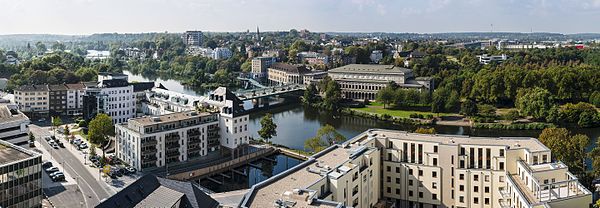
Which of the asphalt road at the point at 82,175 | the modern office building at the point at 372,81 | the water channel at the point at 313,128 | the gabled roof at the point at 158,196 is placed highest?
the modern office building at the point at 372,81

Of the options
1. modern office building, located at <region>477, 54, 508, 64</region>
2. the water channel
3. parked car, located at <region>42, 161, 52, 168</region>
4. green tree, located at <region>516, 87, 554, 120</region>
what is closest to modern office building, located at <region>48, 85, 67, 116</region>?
the water channel

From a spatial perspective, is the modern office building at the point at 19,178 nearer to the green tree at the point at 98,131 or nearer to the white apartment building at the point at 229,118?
the green tree at the point at 98,131

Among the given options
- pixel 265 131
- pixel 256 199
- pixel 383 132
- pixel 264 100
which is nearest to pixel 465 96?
pixel 264 100

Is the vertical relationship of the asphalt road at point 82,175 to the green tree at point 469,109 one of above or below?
below

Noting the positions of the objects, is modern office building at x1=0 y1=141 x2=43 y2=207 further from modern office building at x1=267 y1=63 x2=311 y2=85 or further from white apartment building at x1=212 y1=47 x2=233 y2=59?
white apartment building at x1=212 y1=47 x2=233 y2=59

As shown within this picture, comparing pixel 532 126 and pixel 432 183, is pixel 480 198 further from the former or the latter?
pixel 532 126

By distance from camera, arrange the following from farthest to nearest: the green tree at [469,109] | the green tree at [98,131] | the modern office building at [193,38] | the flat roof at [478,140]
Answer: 1. the modern office building at [193,38]
2. the green tree at [469,109]
3. the green tree at [98,131]
4. the flat roof at [478,140]

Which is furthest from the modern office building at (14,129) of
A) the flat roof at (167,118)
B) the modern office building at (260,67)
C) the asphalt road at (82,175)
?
the modern office building at (260,67)
